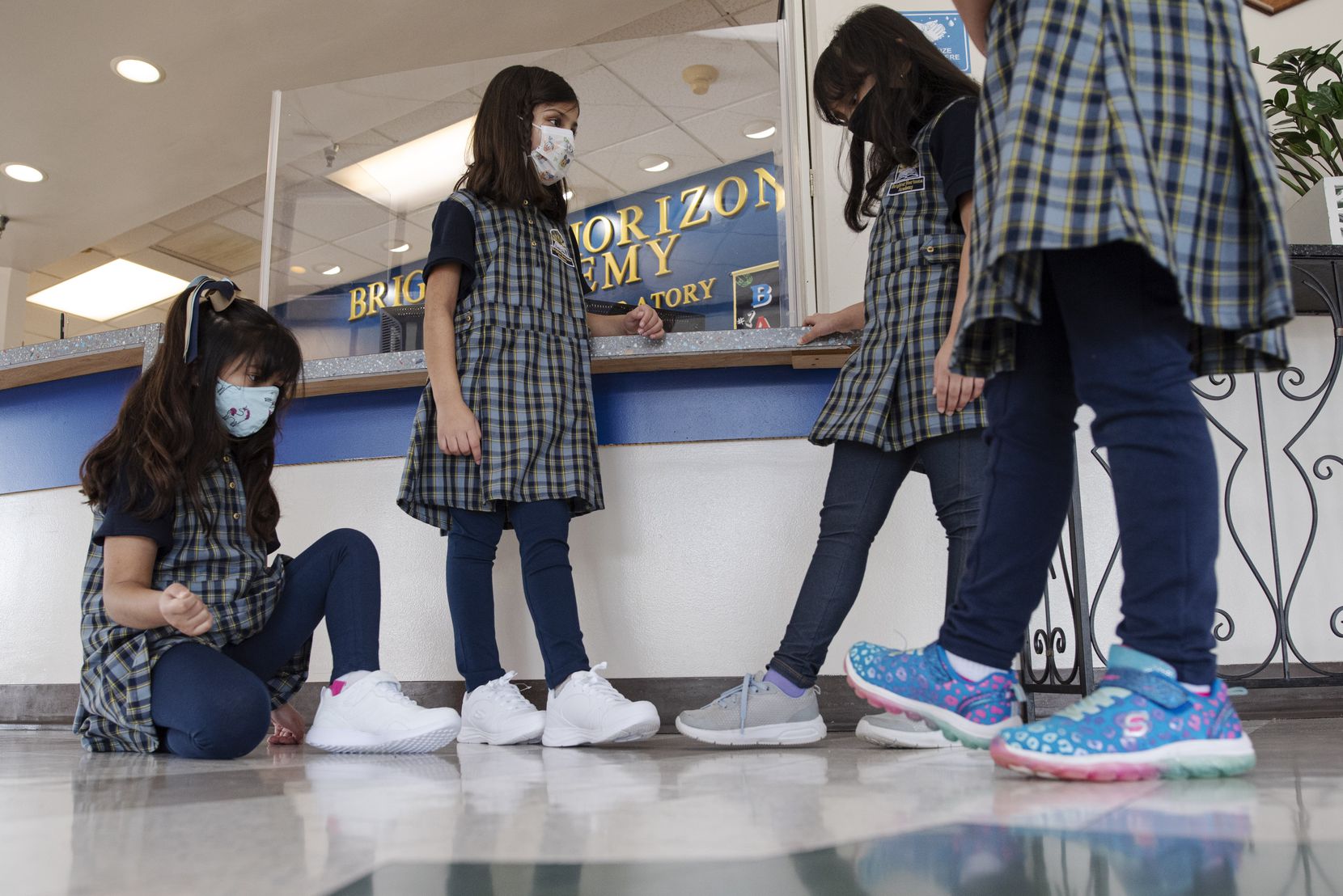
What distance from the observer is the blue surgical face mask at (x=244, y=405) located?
1432 millimetres

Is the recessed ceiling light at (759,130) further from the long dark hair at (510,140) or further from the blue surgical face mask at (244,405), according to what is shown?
the blue surgical face mask at (244,405)

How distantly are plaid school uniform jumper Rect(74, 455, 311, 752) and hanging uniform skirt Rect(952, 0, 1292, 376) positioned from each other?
3.53ft

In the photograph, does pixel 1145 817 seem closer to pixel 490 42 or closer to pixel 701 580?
pixel 701 580

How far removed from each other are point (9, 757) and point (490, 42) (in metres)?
3.34

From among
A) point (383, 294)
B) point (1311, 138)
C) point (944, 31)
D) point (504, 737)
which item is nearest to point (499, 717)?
point (504, 737)

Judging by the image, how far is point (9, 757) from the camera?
129cm

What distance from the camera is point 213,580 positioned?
1389 millimetres

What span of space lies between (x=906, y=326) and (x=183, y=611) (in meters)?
1.00

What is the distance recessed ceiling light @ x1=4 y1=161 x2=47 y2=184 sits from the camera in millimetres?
4809

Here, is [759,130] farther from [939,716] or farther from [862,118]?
[939,716]

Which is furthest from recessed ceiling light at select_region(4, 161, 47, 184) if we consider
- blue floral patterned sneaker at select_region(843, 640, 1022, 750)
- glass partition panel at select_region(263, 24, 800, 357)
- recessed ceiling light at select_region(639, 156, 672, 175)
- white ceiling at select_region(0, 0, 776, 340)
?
blue floral patterned sneaker at select_region(843, 640, 1022, 750)

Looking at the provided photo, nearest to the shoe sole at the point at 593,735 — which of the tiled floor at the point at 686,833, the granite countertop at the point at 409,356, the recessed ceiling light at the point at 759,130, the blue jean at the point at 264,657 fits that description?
the blue jean at the point at 264,657

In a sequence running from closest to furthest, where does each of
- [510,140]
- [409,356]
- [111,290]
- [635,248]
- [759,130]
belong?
[510,140] < [409,356] < [759,130] < [635,248] < [111,290]

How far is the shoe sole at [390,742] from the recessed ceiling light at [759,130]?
6.21ft
